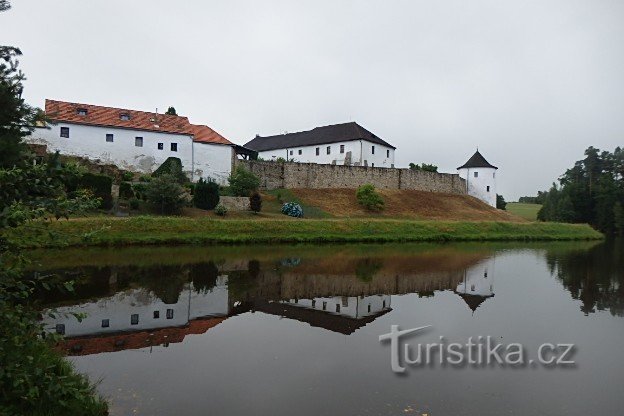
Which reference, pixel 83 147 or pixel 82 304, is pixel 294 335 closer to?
pixel 82 304

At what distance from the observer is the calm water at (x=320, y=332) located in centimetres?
559

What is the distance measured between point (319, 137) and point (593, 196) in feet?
136

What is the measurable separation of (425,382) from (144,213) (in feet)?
80.3

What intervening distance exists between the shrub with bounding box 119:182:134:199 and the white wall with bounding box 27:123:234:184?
6.94 metres

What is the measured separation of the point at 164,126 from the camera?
1454 inches

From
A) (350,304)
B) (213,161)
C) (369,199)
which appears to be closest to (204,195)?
(213,161)

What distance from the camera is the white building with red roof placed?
1331 inches

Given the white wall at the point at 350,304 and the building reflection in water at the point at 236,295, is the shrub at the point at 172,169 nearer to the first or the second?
the building reflection in water at the point at 236,295

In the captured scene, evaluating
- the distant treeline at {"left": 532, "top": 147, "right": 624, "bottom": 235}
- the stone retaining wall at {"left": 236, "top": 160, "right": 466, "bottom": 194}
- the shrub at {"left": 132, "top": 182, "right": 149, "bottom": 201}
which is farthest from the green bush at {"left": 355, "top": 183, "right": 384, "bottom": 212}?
the distant treeline at {"left": 532, "top": 147, "right": 624, "bottom": 235}

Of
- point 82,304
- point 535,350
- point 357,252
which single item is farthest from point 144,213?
point 535,350

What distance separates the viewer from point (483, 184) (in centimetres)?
5506

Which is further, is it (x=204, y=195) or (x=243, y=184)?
(x=243, y=184)

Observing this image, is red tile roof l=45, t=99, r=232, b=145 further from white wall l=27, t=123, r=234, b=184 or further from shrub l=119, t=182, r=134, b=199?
shrub l=119, t=182, r=134, b=199

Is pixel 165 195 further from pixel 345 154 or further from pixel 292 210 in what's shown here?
pixel 345 154
